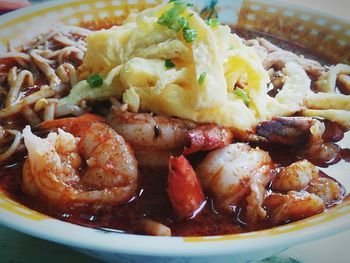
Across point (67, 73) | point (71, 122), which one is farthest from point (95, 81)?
point (67, 73)

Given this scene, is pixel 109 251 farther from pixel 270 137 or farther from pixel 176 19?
pixel 176 19

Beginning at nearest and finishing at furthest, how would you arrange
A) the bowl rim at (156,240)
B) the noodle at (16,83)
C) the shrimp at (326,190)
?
the bowl rim at (156,240)
the shrimp at (326,190)
the noodle at (16,83)

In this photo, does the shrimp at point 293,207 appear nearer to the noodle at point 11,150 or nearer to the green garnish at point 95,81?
the green garnish at point 95,81

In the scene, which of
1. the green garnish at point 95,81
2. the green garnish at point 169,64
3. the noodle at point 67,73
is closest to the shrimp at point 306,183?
the green garnish at point 169,64

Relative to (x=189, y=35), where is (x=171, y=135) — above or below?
below

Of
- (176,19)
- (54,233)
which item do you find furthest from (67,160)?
(176,19)

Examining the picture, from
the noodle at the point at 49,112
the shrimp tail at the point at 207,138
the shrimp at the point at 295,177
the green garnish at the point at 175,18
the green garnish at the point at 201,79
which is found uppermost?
the green garnish at the point at 175,18

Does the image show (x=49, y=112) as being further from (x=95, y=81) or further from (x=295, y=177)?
(x=295, y=177)
